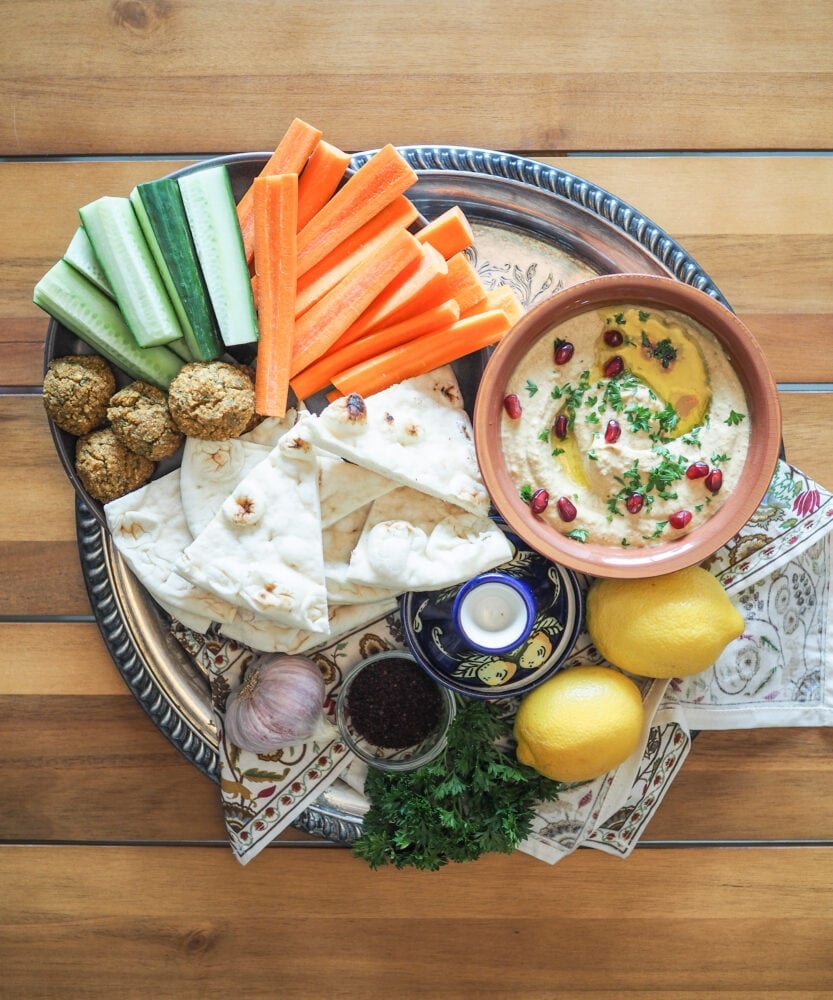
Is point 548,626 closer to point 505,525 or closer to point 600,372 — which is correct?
point 505,525

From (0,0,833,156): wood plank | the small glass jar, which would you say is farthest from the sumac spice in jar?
(0,0,833,156): wood plank

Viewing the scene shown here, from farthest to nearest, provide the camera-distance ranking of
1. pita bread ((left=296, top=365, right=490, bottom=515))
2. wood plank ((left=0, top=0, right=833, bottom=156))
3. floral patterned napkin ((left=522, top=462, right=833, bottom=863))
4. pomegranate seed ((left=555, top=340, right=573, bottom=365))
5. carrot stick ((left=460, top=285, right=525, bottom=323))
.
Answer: wood plank ((left=0, top=0, right=833, bottom=156))
floral patterned napkin ((left=522, top=462, right=833, bottom=863))
carrot stick ((left=460, top=285, right=525, bottom=323))
pomegranate seed ((left=555, top=340, right=573, bottom=365))
pita bread ((left=296, top=365, right=490, bottom=515))

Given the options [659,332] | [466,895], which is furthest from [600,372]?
[466,895]

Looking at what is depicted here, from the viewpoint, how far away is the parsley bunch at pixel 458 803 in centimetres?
255

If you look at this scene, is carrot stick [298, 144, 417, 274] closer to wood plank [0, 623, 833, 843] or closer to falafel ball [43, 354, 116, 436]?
falafel ball [43, 354, 116, 436]

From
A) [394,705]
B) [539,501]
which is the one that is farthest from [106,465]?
[539,501]

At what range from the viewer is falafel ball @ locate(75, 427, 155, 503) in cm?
248

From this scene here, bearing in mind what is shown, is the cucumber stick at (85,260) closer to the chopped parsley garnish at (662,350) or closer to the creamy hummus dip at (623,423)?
the creamy hummus dip at (623,423)

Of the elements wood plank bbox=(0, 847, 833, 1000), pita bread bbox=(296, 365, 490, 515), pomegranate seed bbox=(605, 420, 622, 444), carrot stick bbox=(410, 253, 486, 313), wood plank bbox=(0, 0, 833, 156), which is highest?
wood plank bbox=(0, 0, 833, 156)

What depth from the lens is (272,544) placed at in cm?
245

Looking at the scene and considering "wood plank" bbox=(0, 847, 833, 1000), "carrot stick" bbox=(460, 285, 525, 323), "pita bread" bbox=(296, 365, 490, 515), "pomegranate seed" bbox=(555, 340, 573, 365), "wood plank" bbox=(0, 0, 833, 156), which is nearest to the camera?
"pita bread" bbox=(296, 365, 490, 515)

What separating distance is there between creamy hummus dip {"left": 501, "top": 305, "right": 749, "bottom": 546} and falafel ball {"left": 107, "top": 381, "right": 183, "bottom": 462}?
1005mm

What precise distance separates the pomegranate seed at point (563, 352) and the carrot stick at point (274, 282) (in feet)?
2.62

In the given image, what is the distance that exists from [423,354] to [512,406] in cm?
32
